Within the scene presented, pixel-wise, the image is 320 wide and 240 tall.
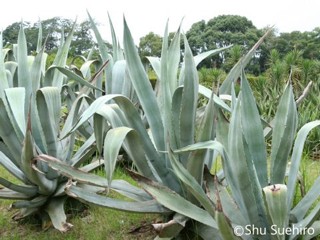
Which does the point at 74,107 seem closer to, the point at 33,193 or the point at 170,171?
the point at 33,193

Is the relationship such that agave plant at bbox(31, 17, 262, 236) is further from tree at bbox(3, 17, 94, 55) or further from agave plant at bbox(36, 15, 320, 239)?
tree at bbox(3, 17, 94, 55)

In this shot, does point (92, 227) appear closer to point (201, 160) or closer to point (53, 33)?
point (201, 160)

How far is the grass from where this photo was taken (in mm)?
2406

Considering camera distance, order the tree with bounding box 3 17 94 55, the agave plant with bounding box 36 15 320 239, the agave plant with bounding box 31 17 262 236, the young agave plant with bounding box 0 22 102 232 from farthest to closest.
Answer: the tree with bounding box 3 17 94 55, the young agave plant with bounding box 0 22 102 232, the agave plant with bounding box 31 17 262 236, the agave plant with bounding box 36 15 320 239

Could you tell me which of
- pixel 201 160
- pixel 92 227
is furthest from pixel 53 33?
pixel 201 160

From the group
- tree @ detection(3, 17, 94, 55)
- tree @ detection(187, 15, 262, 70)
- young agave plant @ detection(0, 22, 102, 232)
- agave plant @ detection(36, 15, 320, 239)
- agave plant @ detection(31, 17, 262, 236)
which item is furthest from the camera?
tree @ detection(187, 15, 262, 70)

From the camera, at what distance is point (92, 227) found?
8.30 feet

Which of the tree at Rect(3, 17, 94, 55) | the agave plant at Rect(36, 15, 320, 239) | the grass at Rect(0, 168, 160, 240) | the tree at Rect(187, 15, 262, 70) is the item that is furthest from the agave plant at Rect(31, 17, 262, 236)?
the tree at Rect(187, 15, 262, 70)

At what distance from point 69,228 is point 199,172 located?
2.65ft

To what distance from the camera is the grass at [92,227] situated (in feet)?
7.89

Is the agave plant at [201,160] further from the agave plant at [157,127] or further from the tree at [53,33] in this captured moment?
the tree at [53,33]

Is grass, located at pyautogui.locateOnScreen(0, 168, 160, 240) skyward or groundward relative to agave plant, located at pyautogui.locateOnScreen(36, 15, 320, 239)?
groundward

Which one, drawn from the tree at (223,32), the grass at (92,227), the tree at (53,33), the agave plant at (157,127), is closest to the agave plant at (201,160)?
the agave plant at (157,127)

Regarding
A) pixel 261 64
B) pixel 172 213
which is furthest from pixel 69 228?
pixel 261 64
